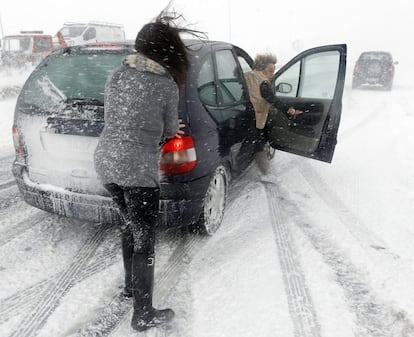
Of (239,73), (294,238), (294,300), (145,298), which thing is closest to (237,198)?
(294,238)

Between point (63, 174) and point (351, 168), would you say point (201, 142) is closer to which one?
point (63, 174)

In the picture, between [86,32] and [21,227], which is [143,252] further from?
[86,32]

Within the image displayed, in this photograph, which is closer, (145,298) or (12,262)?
(145,298)

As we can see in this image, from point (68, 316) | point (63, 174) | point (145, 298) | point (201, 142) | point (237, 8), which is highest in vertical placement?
point (237, 8)

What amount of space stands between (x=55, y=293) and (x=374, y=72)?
17.4 metres

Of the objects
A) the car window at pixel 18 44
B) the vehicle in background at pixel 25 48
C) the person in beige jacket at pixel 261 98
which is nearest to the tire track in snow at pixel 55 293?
the person in beige jacket at pixel 261 98

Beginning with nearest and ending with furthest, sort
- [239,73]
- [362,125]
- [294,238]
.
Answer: [294,238]
[239,73]
[362,125]

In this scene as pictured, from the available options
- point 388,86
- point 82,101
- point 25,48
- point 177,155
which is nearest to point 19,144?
point 82,101

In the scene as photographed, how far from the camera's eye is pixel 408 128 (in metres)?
8.73

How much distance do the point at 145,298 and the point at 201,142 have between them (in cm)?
129

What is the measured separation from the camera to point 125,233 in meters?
2.67

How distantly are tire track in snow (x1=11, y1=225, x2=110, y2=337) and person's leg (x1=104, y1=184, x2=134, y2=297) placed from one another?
0.48 meters

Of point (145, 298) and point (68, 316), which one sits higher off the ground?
point (145, 298)

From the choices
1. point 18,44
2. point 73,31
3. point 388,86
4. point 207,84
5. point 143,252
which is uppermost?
point 73,31
